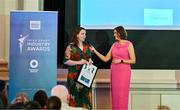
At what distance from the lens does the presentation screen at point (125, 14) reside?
23.1ft

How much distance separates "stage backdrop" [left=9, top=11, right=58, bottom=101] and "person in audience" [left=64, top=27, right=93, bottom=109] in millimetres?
254

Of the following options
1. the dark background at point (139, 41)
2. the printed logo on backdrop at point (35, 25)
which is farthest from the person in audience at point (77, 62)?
the dark background at point (139, 41)

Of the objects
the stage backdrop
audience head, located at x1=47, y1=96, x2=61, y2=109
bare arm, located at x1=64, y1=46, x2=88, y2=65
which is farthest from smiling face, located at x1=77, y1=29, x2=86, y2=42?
audience head, located at x1=47, y1=96, x2=61, y2=109

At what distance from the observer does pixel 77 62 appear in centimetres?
607

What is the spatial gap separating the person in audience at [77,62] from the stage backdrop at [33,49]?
0.25 m

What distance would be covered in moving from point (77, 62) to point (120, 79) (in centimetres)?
63

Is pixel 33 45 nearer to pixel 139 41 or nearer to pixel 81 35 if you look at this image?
pixel 81 35

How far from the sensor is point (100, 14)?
710cm

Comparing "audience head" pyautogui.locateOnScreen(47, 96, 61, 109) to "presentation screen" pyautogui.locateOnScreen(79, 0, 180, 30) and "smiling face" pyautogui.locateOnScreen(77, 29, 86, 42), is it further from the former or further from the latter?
"presentation screen" pyautogui.locateOnScreen(79, 0, 180, 30)

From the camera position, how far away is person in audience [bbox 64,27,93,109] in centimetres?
610

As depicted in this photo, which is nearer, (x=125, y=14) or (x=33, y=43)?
(x=33, y=43)

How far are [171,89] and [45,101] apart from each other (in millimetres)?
3569

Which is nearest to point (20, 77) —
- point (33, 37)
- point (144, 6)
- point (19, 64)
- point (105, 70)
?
point (19, 64)

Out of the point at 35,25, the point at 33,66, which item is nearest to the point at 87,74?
the point at 33,66
